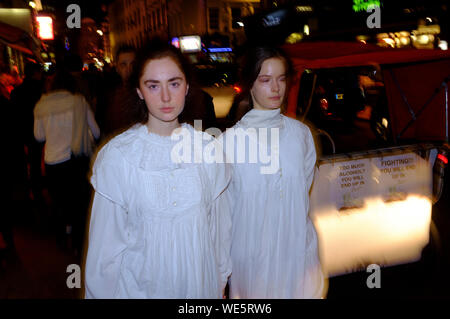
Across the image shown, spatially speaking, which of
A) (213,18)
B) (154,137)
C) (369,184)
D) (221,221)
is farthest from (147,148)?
(213,18)

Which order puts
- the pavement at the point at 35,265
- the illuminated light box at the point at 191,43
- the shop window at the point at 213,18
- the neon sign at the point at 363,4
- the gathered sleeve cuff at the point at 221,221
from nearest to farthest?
the gathered sleeve cuff at the point at 221,221 < the pavement at the point at 35,265 < the neon sign at the point at 363,4 < the illuminated light box at the point at 191,43 < the shop window at the point at 213,18

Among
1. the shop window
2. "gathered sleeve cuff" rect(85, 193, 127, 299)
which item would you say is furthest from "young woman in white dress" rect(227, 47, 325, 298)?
the shop window

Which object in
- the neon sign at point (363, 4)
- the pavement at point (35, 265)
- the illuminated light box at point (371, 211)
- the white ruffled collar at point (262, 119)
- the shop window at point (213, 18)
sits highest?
the shop window at point (213, 18)

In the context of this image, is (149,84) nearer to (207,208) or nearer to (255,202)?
(207,208)

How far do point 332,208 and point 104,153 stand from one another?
237cm

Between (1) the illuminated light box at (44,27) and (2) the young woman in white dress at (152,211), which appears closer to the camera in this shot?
(2) the young woman in white dress at (152,211)

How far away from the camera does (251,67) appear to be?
260cm

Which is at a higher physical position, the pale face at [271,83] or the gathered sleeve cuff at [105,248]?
the pale face at [271,83]

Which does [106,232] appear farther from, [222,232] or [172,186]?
[222,232]

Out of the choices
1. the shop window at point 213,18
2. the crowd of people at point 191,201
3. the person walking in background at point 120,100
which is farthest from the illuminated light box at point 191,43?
the crowd of people at point 191,201

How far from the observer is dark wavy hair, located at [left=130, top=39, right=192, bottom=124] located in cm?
196

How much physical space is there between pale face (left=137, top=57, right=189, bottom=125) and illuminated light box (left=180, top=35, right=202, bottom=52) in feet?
112

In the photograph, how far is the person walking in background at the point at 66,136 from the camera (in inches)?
174

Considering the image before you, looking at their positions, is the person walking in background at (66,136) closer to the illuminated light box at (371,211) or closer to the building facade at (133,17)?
the illuminated light box at (371,211)
